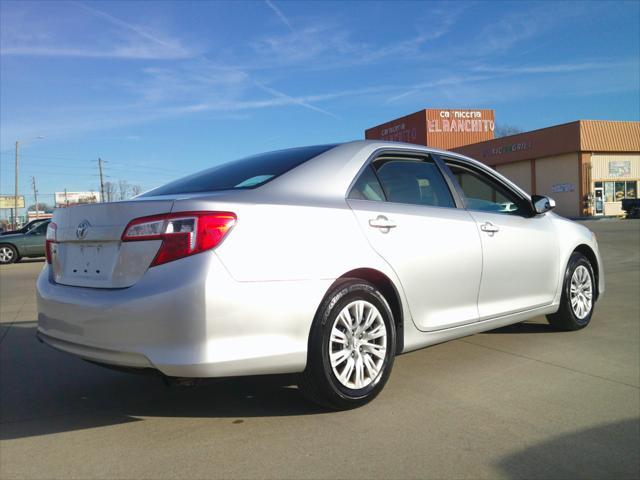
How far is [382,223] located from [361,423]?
3.95ft

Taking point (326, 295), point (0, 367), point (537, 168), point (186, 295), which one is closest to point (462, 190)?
point (326, 295)

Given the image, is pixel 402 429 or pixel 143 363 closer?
pixel 143 363

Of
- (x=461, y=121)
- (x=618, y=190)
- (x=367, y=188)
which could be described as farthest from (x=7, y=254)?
(x=461, y=121)

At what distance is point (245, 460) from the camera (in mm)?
2771

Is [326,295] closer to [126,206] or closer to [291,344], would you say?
[291,344]

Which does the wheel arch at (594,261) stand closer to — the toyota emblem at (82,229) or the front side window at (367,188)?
the front side window at (367,188)

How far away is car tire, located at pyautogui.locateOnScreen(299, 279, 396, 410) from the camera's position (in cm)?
317

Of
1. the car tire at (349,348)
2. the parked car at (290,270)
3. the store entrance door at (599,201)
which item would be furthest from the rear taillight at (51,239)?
the store entrance door at (599,201)

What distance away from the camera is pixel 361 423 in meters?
3.21

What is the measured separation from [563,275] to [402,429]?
276 cm

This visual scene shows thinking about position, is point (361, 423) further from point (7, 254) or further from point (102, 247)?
point (7, 254)

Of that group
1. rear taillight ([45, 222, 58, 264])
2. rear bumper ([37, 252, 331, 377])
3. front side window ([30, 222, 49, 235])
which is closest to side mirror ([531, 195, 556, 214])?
rear bumper ([37, 252, 331, 377])

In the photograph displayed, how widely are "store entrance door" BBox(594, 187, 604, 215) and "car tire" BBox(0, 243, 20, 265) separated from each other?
38024 millimetres

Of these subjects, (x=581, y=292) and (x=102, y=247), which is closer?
(x=102, y=247)
